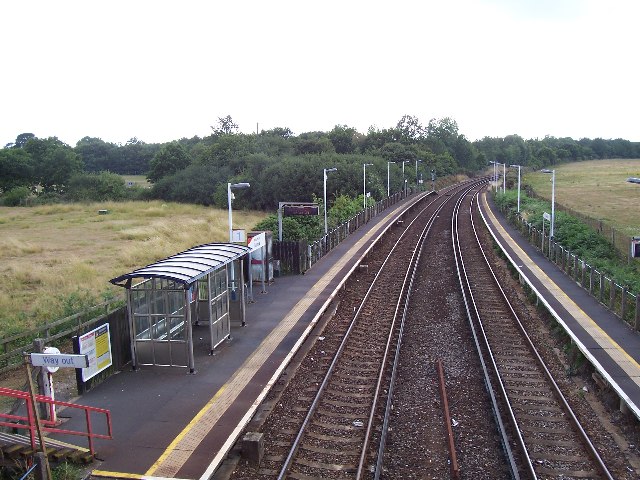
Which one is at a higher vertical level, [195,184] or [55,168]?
[55,168]

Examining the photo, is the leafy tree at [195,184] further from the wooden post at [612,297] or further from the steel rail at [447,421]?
the steel rail at [447,421]

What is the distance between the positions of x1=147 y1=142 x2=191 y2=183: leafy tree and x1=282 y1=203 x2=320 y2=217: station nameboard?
2396 inches

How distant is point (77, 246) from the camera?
36719 millimetres

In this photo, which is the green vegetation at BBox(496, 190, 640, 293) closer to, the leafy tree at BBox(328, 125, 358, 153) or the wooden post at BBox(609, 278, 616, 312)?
the wooden post at BBox(609, 278, 616, 312)

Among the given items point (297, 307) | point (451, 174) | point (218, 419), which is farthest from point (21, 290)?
point (451, 174)

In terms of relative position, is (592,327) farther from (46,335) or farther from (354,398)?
(46,335)

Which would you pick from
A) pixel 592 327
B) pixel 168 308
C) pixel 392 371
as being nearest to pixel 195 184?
pixel 168 308

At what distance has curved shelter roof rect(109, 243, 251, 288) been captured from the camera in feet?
42.5

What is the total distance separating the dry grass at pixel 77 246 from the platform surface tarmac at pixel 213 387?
19.2 feet

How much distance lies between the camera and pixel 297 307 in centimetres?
1944

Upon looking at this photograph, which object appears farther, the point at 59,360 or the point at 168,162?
the point at 168,162

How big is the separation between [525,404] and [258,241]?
11.7 meters

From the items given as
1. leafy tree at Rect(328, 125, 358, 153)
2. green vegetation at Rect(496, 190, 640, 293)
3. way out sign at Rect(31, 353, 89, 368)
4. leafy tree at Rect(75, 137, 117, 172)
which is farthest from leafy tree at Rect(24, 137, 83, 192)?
way out sign at Rect(31, 353, 89, 368)

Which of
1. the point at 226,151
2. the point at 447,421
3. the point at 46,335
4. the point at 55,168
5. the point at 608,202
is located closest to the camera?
the point at 447,421
